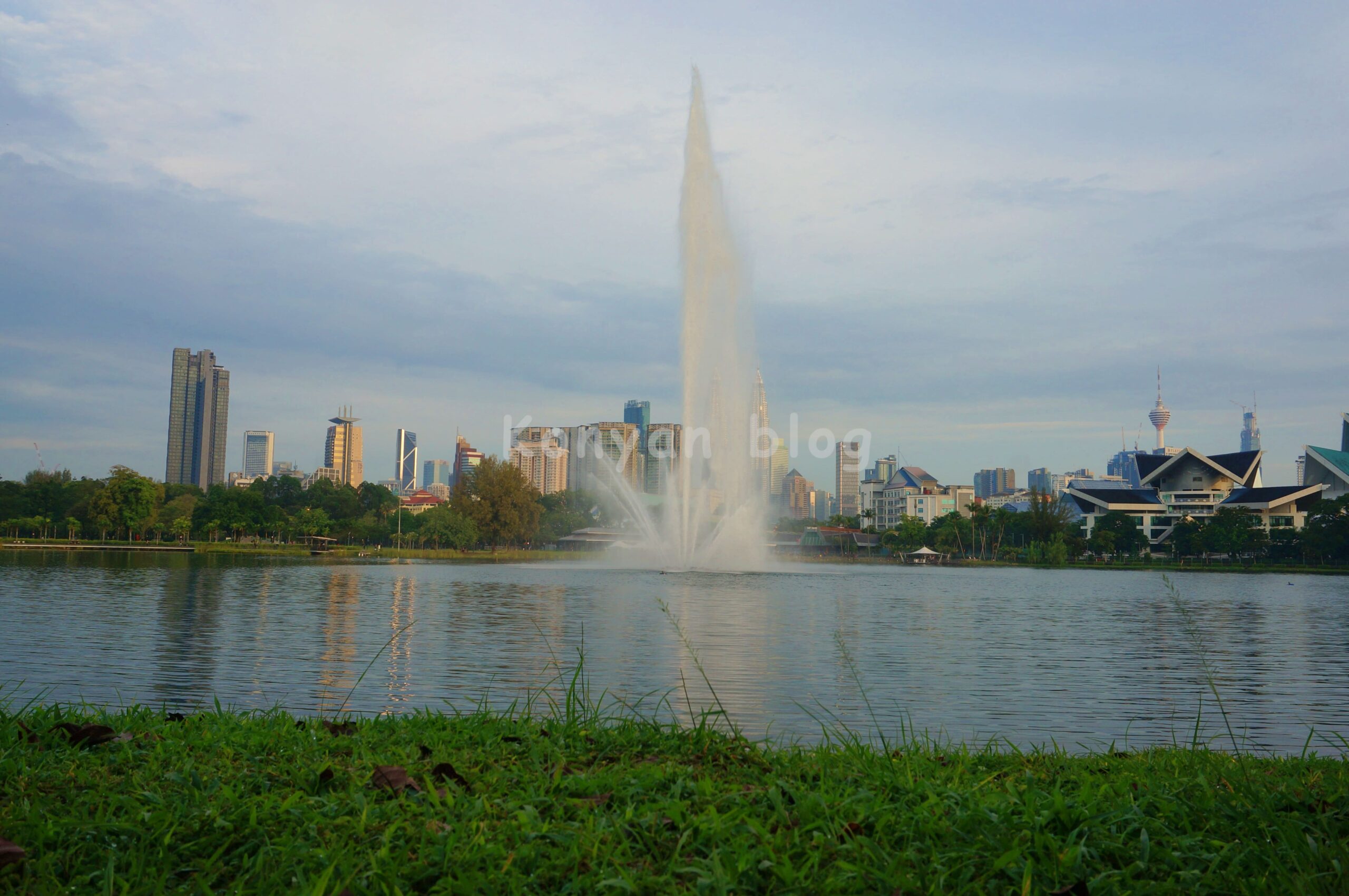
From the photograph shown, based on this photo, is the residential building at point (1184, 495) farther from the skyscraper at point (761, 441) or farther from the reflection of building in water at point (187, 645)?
the reflection of building in water at point (187, 645)

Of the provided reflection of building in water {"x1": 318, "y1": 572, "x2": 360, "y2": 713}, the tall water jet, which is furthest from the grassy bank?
the tall water jet

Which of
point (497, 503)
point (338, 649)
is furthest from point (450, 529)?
point (338, 649)

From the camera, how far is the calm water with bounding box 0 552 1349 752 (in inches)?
399

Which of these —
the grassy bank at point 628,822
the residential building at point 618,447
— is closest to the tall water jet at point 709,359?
the grassy bank at point 628,822

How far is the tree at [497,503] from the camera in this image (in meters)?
97.3

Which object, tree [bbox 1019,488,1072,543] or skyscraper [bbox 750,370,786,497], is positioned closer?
skyscraper [bbox 750,370,786,497]

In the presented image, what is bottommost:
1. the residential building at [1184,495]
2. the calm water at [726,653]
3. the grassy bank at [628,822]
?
the calm water at [726,653]

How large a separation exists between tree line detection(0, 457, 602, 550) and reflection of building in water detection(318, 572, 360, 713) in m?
66.8

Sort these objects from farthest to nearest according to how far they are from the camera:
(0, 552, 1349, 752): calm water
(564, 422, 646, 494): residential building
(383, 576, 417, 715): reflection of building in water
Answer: (564, 422, 646, 494): residential building < (383, 576, 417, 715): reflection of building in water < (0, 552, 1349, 752): calm water

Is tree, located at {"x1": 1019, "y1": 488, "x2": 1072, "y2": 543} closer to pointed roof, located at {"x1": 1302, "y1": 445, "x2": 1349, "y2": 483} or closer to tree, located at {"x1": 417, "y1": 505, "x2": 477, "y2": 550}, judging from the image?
pointed roof, located at {"x1": 1302, "y1": 445, "x2": 1349, "y2": 483}

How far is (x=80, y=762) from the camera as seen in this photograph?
171 inches

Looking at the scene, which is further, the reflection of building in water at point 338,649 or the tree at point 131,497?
the tree at point 131,497

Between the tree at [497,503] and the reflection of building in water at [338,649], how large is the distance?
66.5 meters

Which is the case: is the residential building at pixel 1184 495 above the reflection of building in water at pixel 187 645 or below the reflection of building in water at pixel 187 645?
above
